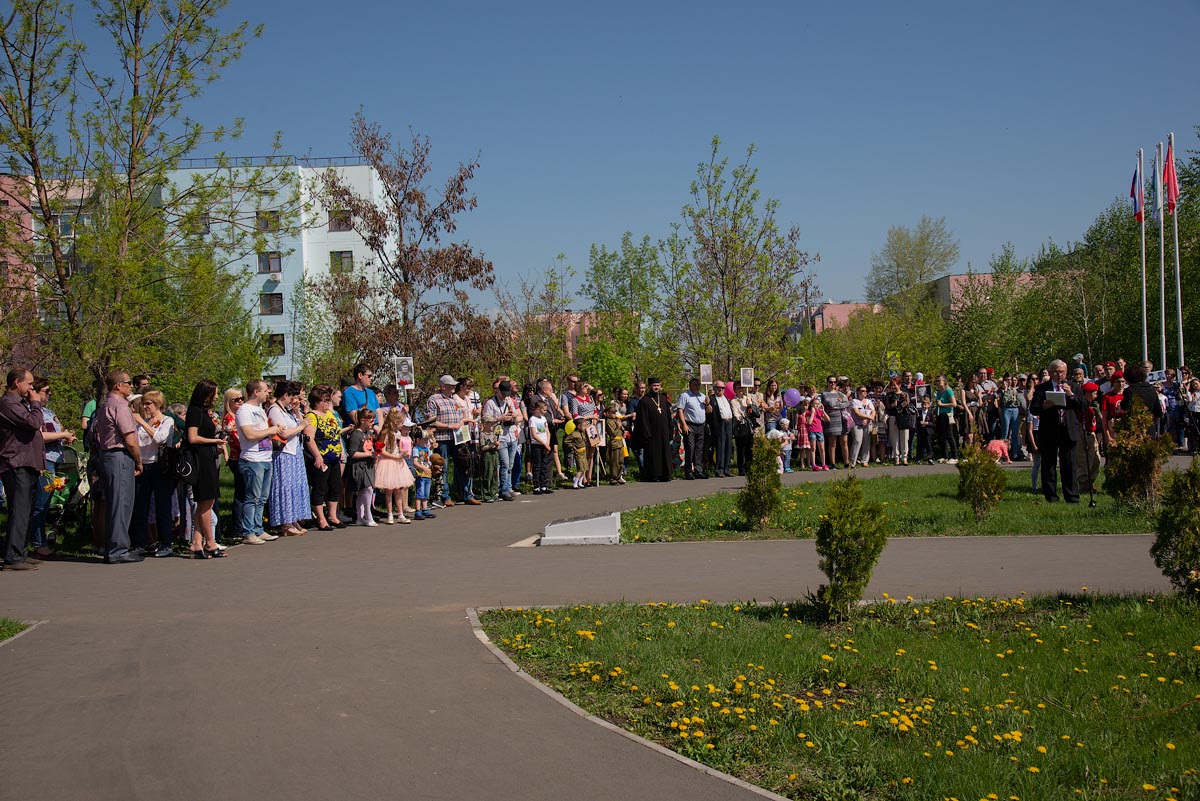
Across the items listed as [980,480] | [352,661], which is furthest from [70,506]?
[980,480]

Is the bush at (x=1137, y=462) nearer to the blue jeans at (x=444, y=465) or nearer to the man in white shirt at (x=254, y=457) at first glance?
the blue jeans at (x=444, y=465)

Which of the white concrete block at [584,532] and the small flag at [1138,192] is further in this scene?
the small flag at [1138,192]

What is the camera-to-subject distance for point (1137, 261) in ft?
179

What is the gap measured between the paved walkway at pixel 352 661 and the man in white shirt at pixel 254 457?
571 mm

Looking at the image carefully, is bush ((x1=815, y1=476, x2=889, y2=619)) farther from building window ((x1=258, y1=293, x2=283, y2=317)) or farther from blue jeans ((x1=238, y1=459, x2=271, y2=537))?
building window ((x1=258, y1=293, x2=283, y2=317))

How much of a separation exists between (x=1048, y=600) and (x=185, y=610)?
7645 millimetres

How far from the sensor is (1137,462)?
12906 millimetres

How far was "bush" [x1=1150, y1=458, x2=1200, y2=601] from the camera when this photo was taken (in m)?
7.80

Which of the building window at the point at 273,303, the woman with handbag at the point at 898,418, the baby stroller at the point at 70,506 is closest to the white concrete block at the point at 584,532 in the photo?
the baby stroller at the point at 70,506

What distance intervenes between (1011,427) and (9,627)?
22.4 metres

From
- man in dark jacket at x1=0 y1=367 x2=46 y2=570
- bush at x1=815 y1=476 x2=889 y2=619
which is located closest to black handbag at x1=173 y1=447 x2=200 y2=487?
man in dark jacket at x1=0 y1=367 x2=46 y2=570

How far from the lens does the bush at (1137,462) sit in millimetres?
12742

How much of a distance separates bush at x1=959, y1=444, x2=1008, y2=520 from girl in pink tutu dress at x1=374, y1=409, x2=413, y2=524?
8.18 metres

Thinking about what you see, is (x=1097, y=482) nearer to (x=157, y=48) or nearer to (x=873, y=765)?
(x=873, y=765)
